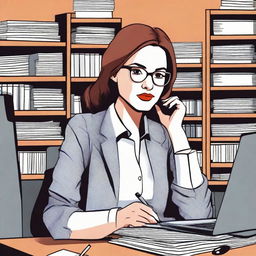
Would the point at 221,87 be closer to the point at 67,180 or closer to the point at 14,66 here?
the point at 14,66

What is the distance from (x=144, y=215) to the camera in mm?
2365

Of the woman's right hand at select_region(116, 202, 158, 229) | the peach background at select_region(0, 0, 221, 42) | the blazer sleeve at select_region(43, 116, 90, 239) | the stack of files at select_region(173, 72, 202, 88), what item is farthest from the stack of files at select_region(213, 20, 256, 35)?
the woman's right hand at select_region(116, 202, 158, 229)

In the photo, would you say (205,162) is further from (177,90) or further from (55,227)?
(55,227)

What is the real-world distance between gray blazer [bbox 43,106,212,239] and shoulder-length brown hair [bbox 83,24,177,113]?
0.42ft

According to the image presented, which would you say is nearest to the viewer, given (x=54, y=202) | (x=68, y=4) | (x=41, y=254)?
(x=41, y=254)

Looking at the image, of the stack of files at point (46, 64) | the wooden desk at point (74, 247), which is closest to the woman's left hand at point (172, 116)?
the wooden desk at point (74, 247)

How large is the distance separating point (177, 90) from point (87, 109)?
6.23 ft

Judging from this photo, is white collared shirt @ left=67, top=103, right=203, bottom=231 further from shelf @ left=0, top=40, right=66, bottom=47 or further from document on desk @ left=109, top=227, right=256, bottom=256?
shelf @ left=0, top=40, right=66, bottom=47

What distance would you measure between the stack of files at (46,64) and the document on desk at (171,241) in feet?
8.83

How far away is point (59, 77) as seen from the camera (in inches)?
186

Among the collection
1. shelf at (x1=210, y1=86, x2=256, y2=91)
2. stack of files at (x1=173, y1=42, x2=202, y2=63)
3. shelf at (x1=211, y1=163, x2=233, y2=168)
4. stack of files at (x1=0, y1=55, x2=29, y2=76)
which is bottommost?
shelf at (x1=211, y1=163, x2=233, y2=168)

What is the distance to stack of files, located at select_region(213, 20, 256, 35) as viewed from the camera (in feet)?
16.3

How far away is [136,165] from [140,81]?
0.41 meters

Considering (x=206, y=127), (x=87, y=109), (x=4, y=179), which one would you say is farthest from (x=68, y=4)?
(x=4, y=179)
